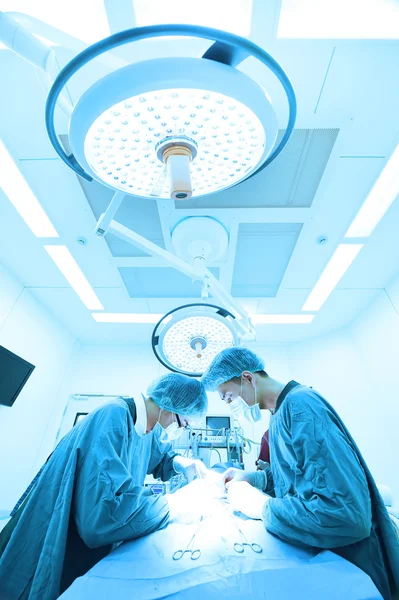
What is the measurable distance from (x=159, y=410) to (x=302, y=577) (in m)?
0.94

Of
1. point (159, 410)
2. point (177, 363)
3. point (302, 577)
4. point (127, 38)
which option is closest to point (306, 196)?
point (177, 363)

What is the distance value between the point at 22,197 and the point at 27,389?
166cm

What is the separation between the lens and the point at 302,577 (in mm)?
614

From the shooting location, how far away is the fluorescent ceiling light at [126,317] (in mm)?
2594

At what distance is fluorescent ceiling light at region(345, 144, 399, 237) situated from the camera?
1.39m

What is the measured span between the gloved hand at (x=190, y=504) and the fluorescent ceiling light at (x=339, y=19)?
1.79 meters

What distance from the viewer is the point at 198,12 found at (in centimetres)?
89

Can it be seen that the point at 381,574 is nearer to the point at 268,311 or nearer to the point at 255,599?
the point at 255,599

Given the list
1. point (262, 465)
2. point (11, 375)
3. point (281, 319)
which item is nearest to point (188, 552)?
point (262, 465)

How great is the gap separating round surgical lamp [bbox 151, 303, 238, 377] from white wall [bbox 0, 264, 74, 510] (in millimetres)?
1719

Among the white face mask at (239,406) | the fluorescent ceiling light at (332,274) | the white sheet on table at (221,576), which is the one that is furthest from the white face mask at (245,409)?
the fluorescent ceiling light at (332,274)

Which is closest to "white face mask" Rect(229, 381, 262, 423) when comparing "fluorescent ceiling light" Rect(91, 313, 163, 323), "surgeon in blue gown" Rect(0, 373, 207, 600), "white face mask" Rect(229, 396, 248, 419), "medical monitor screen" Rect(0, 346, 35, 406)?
"white face mask" Rect(229, 396, 248, 419)

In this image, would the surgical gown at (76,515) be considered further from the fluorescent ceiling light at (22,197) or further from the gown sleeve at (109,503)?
the fluorescent ceiling light at (22,197)

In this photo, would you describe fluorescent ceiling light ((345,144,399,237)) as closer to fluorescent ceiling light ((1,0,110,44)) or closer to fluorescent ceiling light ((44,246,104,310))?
fluorescent ceiling light ((1,0,110,44))
